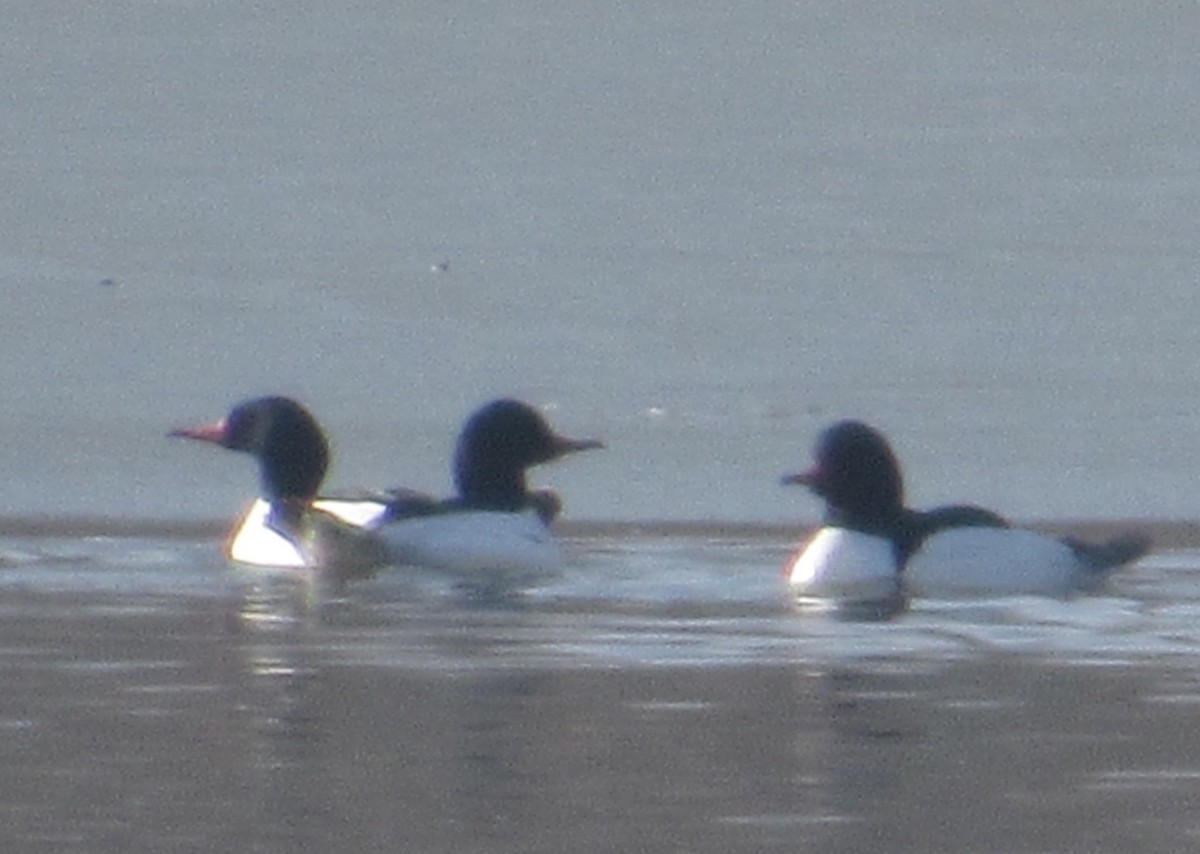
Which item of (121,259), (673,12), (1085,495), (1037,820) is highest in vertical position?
(673,12)

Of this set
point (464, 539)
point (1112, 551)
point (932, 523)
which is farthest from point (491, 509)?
point (1112, 551)

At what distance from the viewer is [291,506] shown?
43.5 ft

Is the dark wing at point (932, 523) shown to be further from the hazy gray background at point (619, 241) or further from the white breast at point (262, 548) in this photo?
the white breast at point (262, 548)

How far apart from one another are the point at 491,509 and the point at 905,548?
1.55 meters

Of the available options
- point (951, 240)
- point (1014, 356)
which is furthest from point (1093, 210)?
point (1014, 356)

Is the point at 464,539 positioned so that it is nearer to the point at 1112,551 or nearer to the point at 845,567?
the point at 845,567

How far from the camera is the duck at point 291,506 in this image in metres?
12.6

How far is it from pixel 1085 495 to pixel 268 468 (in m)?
2.86

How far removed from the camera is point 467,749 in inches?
332

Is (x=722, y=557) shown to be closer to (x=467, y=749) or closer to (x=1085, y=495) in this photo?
(x=1085, y=495)

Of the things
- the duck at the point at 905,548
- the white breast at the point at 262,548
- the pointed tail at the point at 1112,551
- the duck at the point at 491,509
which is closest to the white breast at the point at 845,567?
the duck at the point at 905,548

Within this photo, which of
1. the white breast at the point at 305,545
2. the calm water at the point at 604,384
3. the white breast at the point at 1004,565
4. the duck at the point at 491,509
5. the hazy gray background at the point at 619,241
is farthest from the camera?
the hazy gray background at the point at 619,241

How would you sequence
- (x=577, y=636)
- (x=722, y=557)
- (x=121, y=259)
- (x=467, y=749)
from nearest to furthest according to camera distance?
1. (x=467, y=749)
2. (x=577, y=636)
3. (x=722, y=557)
4. (x=121, y=259)

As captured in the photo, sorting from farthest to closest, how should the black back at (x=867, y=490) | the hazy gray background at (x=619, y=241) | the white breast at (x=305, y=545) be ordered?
the hazy gray background at (x=619, y=241)
the white breast at (x=305, y=545)
the black back at (x=867, y=490)
